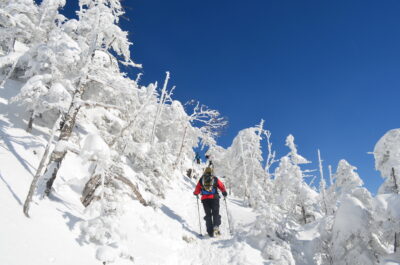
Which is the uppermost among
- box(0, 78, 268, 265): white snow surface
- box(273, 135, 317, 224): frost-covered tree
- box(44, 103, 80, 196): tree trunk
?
box(273, 135, 317, 224): frost-covered tree

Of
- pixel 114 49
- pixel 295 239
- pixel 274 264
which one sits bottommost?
pixel 274 264

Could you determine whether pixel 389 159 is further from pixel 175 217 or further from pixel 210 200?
pixel 175 217

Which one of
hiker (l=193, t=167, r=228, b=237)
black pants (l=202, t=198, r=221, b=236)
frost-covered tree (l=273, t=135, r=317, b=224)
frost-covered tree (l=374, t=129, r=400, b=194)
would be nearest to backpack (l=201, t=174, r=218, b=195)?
hiker (l=193, t=167, r=228, b=237)

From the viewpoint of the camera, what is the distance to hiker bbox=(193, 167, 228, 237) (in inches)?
437

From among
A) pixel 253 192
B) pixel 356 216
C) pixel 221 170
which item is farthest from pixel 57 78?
pixel 221 170

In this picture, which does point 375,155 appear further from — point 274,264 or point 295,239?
point 274,264

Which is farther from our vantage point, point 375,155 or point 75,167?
point 375,155

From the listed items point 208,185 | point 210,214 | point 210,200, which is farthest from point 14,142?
point 210,214

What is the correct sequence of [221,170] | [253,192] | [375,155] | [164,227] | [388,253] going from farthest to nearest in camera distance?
[221,170] < [253,192] < [375,155] < [164,227] < [388,253]

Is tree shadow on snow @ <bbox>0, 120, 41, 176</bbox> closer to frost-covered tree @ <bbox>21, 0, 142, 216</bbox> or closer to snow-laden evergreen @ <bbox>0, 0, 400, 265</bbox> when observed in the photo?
snow-laden evergreen @ <bbox>0, 0, 400, 265</bbox>

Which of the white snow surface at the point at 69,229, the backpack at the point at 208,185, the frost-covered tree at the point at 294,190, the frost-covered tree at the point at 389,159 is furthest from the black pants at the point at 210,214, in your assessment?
the frost-covered tree at the point at 294,190

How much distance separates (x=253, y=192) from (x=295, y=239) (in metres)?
15.1

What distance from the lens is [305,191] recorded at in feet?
82.2

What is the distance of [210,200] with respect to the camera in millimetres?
11508
